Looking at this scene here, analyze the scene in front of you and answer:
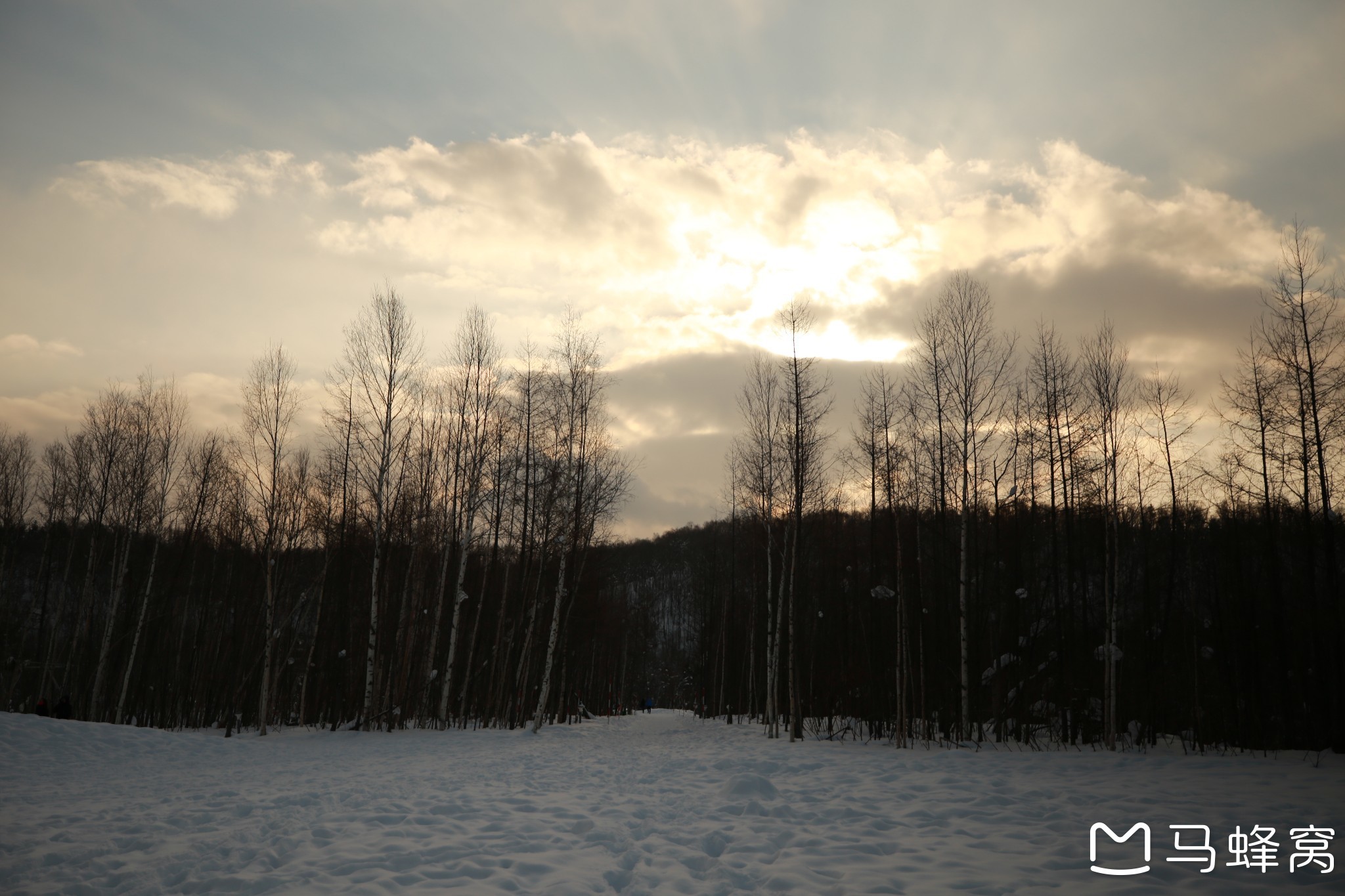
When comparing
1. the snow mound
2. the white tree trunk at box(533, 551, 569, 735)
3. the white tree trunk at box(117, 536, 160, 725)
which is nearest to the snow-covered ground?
the snow mound

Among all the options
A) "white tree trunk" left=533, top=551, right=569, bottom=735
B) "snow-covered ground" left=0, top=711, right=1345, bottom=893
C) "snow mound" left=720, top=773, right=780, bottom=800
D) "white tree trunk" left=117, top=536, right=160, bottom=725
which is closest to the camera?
"snow-covered ground" left=0, top=711, right=1345, bottom=893

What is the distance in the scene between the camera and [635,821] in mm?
7336

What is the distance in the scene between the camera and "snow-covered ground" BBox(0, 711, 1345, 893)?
5.05 m

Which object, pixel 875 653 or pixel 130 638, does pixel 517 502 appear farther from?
pixel 130 638

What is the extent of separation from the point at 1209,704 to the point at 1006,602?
19.4 ft

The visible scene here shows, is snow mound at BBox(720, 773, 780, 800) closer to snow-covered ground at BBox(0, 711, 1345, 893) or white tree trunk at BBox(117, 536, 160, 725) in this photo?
snow-covered ground at BBox(0, 711, 1345, 893)

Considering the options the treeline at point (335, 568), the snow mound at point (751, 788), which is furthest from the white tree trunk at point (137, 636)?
the snow mound at point (751, 788)

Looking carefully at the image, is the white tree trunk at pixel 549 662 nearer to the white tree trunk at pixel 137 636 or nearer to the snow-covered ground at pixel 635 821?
the snow-covered ground at pixel 635 821

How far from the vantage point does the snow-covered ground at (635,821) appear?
5047 millimetres

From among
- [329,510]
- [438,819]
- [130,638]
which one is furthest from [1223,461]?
[130,638]

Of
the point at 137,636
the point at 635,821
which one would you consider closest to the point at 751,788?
the point at 635,821

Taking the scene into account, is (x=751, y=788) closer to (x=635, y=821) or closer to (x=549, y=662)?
(x=635, y=821)

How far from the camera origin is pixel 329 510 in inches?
1021

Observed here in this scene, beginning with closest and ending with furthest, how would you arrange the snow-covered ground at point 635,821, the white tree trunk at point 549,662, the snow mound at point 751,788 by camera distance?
the snow-covered ground at point 635,821 → the snow mound at point 751,788 → the white tree trunk at point 549,662
